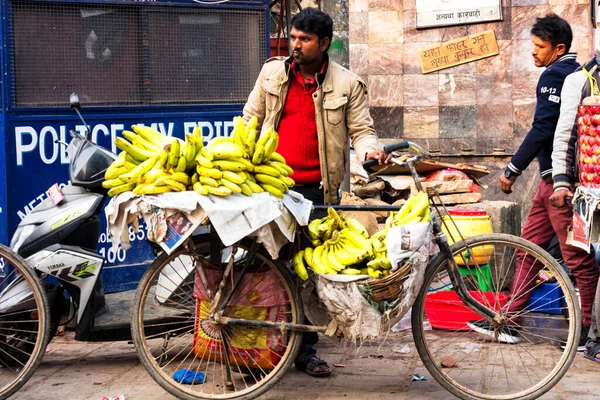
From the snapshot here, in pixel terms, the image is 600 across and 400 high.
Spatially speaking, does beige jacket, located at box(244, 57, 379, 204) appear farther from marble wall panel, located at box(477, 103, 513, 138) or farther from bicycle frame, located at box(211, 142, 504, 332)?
marble wall panel, located at box(477, 103, 513, 138)

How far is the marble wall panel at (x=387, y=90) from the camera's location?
1011 centimetres

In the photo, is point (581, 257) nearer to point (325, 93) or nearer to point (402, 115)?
point (325, 93)

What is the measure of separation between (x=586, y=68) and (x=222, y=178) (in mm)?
2561

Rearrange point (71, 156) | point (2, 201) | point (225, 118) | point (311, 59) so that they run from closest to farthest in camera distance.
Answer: point (311, 59)
point (71, 156)
point (2, 201)
point (225, 118)

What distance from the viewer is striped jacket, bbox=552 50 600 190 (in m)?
5.69

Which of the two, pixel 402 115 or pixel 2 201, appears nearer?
pixel 2 201

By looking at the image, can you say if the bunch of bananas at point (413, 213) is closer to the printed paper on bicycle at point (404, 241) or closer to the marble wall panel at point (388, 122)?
the printed paper on bicycle at point (404, 241)

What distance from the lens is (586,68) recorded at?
18.9 ft

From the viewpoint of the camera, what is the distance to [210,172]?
4.52 meters

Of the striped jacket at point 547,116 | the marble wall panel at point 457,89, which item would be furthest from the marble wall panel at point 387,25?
the striped jacket at point 547,116

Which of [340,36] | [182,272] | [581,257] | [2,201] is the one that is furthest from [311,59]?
[340,36]

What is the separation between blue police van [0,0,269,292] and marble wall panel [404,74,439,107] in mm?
2859

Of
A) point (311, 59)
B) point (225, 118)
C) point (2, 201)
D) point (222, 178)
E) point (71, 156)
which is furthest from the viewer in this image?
point (225, 118)

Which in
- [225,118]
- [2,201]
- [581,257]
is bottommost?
[581,257]
